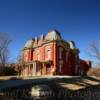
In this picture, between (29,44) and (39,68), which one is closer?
(39,68)

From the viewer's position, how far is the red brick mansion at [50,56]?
36875 mm

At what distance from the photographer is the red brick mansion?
3688 cm

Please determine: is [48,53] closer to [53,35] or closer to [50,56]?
[50,56]

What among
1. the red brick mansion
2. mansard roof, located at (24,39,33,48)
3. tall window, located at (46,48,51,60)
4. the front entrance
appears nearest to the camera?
the red brick mansion

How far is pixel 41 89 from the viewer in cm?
1358

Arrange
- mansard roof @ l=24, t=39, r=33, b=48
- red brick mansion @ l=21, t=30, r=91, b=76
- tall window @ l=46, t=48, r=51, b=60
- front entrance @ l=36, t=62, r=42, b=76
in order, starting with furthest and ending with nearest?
mansard roof @ l=24, t=39, r=33, b=48 → front entrance @ l=36, t=62, r=42, b=76 → tall window @ l=46, t=48, r=51, b=60 → red brick mansion @ l=21, t=30, r=91, b=76

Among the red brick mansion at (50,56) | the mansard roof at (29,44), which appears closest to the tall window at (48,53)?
the red brick mansion at (50,56)

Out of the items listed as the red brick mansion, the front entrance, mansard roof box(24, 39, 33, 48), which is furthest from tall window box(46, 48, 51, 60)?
mansard roof box(24, 39, 33, 48)

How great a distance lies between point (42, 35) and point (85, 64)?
21696 millimetres

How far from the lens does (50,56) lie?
123 feet

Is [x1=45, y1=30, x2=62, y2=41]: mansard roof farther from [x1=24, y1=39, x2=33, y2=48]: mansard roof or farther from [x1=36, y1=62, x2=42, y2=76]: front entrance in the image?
[x1=24, y1=39, x2=33, y2=48]: mansard roof

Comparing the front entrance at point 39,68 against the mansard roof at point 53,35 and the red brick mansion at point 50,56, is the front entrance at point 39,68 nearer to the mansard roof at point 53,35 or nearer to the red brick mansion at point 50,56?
the red brick mansion at point 50,56

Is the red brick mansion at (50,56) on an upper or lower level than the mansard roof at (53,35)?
lower

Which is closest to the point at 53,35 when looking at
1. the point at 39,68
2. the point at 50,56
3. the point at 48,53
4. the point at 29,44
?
the point at 48,53
